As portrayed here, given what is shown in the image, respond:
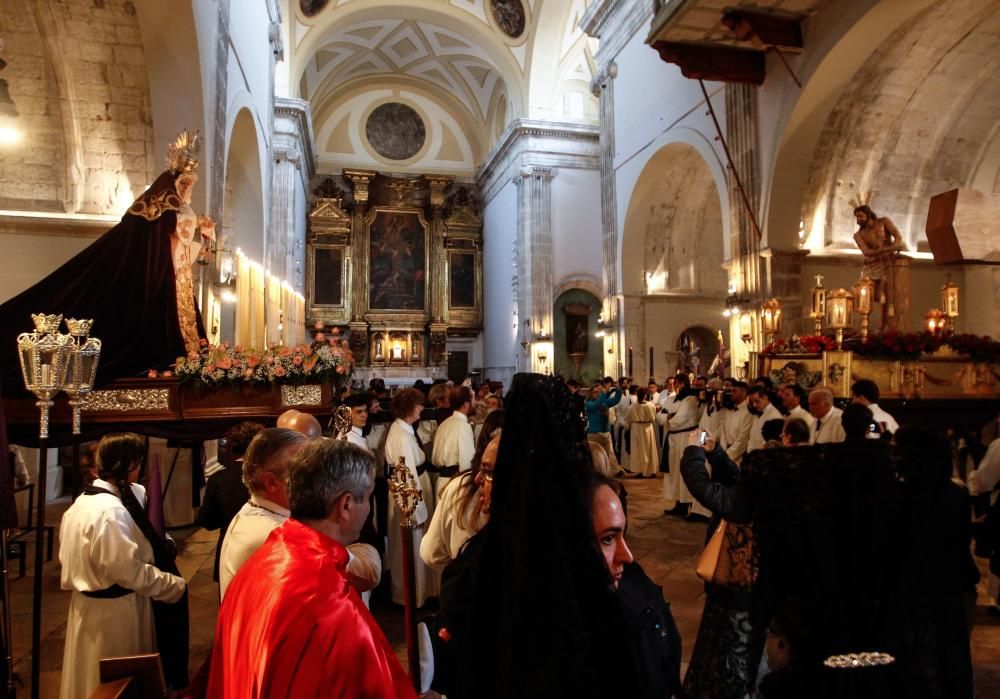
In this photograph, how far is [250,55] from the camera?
11.5 meters

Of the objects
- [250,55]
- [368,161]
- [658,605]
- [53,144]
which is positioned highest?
[368,161]

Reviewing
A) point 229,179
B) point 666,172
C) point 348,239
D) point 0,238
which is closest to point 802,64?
point 666,172

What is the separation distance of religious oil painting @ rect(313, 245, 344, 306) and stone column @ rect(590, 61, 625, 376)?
13836 millimetres

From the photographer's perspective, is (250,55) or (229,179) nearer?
(250,55)

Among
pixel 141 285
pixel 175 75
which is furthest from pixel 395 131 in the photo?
pixel 141 285

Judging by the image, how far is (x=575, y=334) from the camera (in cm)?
2206

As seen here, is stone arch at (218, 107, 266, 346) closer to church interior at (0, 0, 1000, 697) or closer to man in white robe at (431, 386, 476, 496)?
church interior at (0, 0, 1000, 697)

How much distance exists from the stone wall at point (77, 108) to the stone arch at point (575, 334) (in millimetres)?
15118

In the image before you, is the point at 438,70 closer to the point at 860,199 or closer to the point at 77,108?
the point at 860,199

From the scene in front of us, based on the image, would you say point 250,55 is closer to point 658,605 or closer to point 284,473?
point 284,473

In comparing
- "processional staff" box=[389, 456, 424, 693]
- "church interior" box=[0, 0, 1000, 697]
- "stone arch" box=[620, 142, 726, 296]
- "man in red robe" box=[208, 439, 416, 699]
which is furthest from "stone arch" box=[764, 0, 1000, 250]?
"man in red robe" box=[208, 439, 416, 699]

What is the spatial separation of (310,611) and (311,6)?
22839 millimetres

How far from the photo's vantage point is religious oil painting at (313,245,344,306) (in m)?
27.5

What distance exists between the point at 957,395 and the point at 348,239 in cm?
2340
